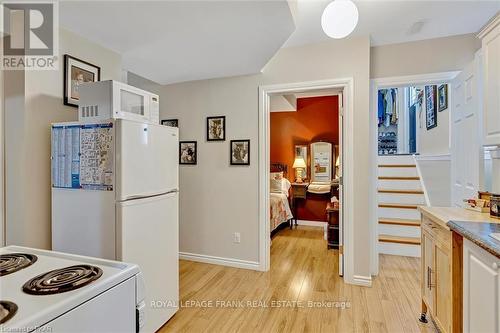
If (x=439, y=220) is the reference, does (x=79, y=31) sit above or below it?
above

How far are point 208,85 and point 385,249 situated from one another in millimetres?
3250

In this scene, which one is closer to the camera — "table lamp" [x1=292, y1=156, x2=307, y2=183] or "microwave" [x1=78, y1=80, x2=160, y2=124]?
"microwave" [x1=78, y1=80, x2=160, y2=124]

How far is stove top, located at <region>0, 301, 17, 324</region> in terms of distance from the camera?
790 millimetres

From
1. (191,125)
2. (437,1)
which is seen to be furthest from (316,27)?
(191,125)

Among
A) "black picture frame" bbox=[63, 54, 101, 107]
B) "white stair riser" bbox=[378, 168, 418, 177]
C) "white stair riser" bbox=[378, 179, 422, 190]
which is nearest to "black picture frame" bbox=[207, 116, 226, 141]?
"black picture frame" bbox=[63, 54, 101, 107]

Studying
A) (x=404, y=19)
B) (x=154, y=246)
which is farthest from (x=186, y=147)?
(x=404, y=19)

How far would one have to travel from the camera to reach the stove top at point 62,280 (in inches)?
37.6

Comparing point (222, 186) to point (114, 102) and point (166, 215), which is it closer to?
point (166, 215)

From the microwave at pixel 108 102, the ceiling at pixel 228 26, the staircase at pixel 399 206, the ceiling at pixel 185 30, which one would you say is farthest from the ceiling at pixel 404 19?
the staircase at pixel 399 206

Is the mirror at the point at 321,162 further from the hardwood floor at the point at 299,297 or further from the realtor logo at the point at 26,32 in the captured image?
the realtor logo at the point at 26,32

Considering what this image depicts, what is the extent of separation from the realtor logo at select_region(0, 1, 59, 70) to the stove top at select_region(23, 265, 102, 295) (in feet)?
4.98

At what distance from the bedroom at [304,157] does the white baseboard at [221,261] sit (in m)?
1.71

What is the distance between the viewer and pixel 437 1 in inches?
87.0

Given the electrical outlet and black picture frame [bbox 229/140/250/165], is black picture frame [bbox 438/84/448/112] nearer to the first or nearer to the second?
black picture frame [bbox 229/140/250/165]
